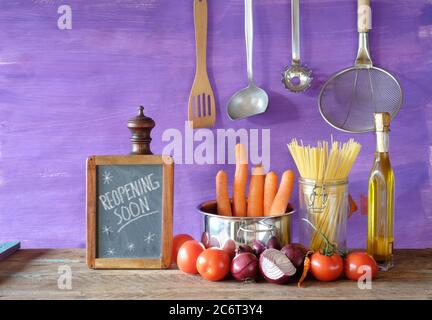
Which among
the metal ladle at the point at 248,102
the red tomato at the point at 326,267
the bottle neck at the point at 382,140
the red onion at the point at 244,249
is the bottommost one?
the red tomato at the point at 326,267

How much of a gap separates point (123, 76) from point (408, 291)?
0.87 metres

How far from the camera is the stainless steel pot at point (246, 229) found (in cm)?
108

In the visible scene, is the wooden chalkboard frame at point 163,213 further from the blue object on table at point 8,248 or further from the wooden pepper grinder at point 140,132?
the blue object on table at point 8,248

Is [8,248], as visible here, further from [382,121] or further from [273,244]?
[382,121]

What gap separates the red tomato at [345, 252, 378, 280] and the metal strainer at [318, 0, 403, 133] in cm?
39

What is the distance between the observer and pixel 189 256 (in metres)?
1.08

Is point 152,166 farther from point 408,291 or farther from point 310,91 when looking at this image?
point 408,291

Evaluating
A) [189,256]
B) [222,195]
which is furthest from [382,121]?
[189,256]

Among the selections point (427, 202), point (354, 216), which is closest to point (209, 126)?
point (354, 216)

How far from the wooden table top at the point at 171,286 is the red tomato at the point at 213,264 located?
0.02 meters

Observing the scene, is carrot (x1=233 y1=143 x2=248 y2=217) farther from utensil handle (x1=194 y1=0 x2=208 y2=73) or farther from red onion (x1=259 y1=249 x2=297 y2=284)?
utensil handle (x1=194 y1=0 x2=208 y2=73)

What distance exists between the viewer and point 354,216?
4.42 feet

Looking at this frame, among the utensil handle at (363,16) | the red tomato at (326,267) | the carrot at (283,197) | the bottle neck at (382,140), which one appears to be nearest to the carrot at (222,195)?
the carrot at (283,197)

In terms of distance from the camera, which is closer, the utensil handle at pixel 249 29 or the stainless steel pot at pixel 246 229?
the stainless steel pot at pixel 246 229
